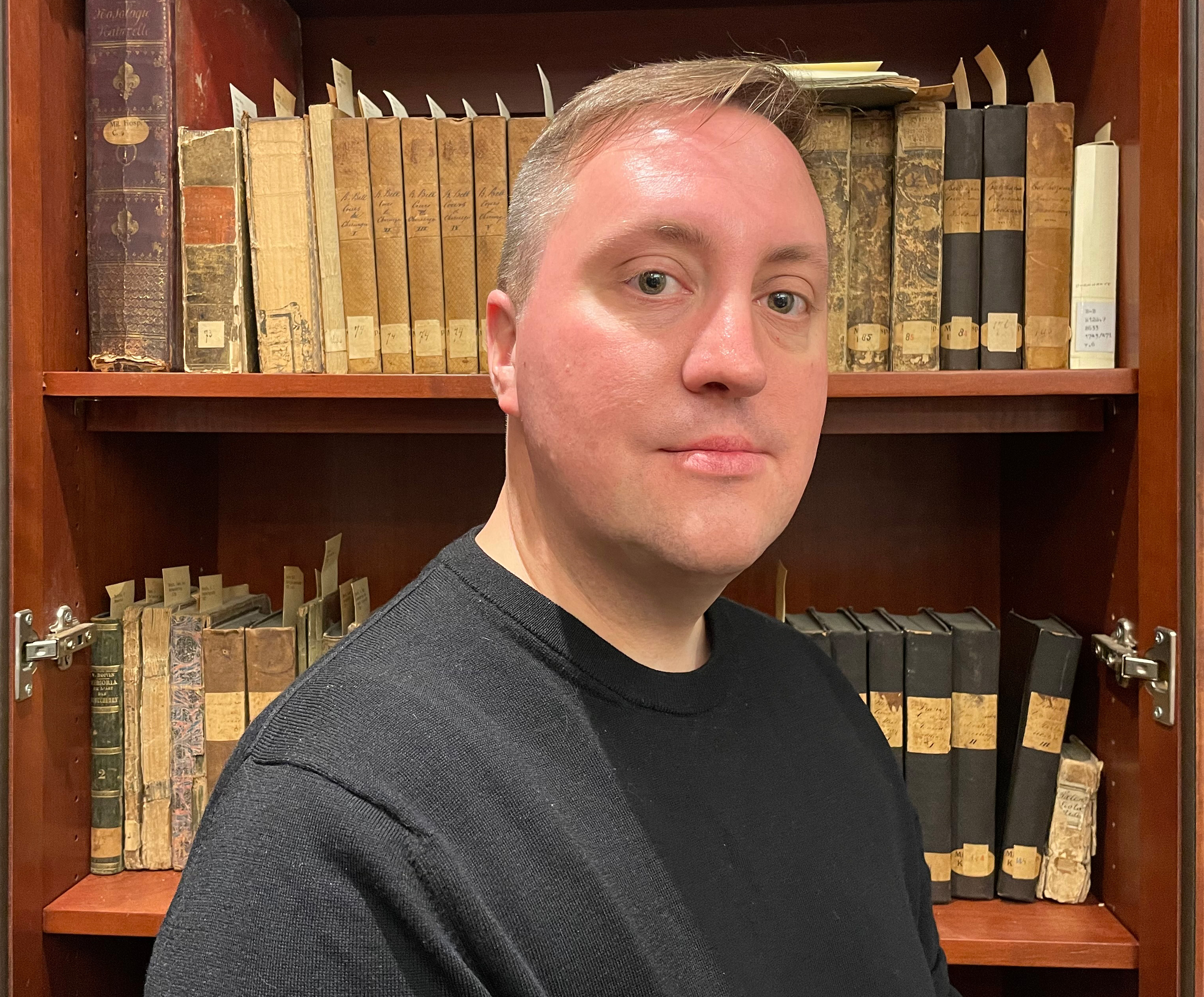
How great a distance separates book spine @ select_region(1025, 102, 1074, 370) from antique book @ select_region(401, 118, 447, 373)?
0.69 meters

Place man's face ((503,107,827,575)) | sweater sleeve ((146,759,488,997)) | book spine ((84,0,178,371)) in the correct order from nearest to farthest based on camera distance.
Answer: sweater sleeve ((146,759,488,997)), man's face ((503,107,827,575)), book spine ((84,0,178,371))

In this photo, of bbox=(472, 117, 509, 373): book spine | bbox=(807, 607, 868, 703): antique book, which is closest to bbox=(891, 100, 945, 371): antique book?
bbox=(807, 607, 868, 703): antique book

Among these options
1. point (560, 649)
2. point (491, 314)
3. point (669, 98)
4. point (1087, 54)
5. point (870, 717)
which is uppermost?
point (1087, 54)

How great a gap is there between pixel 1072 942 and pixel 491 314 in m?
0.95

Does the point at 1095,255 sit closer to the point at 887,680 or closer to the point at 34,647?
the point at 887,680

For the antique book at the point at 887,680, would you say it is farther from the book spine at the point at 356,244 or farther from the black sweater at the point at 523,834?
the book spine at the point at 356,244

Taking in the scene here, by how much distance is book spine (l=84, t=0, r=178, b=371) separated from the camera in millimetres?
1104

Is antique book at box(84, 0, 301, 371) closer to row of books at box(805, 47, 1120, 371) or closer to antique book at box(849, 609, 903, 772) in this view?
row of books at box(805, 47, 1120, 371)

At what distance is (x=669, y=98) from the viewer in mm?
706

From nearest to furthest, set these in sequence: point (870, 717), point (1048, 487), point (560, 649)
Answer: point (560, 649), point (870, 717), point (1048, 487)

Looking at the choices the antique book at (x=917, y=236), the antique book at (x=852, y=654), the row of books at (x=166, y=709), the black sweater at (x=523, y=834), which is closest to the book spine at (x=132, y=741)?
the row of books at (x=166, y=709)

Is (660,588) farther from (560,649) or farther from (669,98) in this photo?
(669,98)

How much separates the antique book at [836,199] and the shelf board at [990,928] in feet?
2.22

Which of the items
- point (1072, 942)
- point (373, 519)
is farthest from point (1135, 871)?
point (373, 519)
